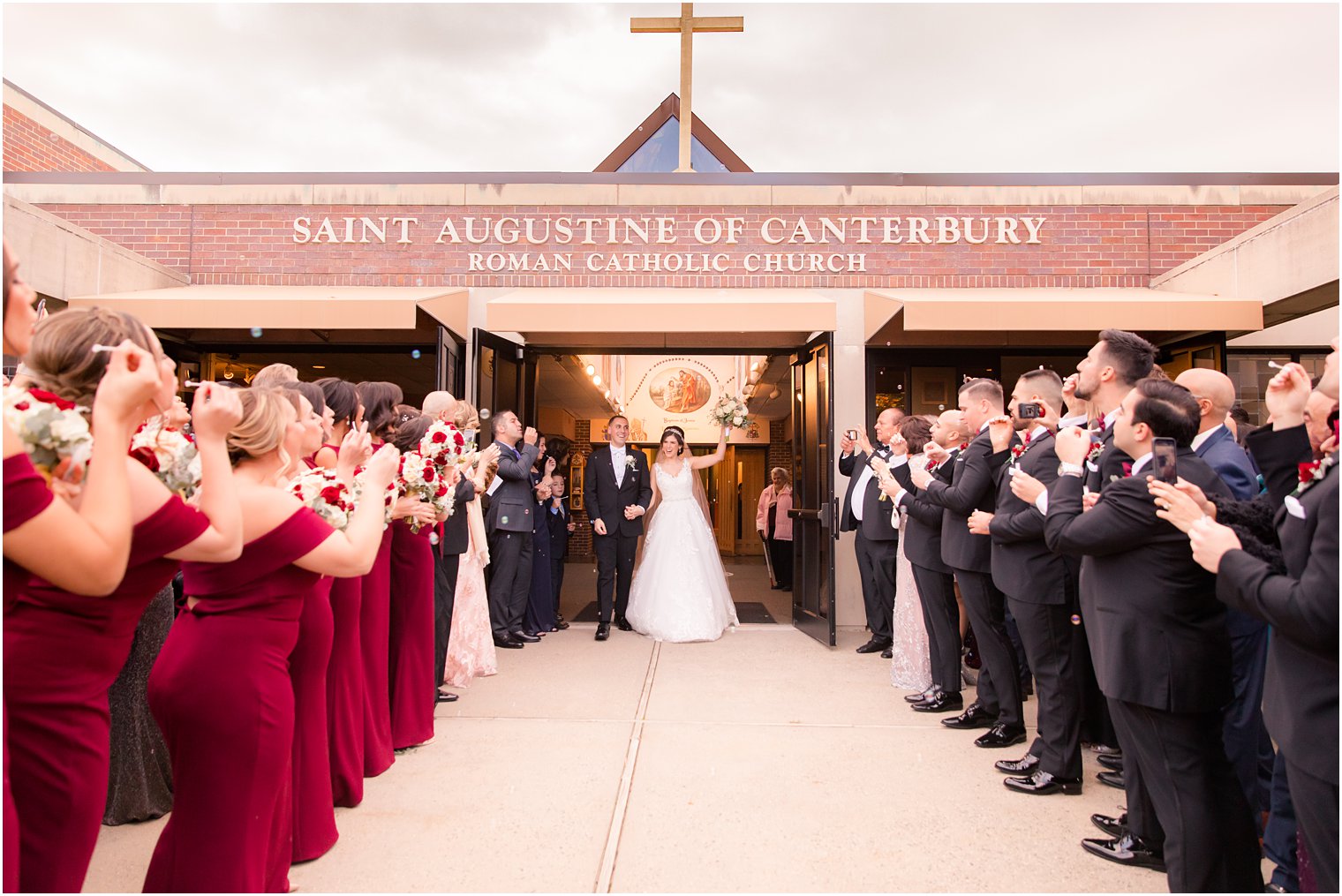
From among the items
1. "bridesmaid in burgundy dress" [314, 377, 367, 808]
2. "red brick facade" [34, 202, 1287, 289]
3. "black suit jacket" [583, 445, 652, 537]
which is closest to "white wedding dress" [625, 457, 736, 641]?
"black suit jacket" [583, 445, 652, 537]

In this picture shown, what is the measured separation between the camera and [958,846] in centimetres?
314

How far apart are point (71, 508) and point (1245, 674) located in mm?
4211

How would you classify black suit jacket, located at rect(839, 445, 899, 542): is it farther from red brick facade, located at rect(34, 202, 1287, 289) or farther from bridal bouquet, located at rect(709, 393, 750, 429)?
red brick facade, located at rect(34, 202, 1287, 289)

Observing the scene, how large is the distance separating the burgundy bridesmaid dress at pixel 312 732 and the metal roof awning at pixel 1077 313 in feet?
18.2

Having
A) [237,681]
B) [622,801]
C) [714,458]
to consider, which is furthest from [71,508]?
[714,458]

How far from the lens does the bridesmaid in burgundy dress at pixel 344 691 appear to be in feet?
10.9

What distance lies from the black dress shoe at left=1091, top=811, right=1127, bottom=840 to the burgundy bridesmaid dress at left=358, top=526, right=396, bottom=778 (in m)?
3.32

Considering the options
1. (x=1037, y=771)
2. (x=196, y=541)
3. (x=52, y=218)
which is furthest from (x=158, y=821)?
(x=52, y=218)

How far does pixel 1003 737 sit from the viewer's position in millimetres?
4262

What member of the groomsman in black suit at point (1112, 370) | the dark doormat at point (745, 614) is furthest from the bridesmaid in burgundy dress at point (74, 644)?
the dark doormat at point (745, 614)

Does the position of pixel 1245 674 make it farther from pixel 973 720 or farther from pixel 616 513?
pixel 616 513

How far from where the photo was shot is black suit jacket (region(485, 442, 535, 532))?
6938 millimetres

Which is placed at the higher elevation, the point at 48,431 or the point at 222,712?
the point at 48,431

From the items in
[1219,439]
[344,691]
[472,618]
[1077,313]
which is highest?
[1077,313]
